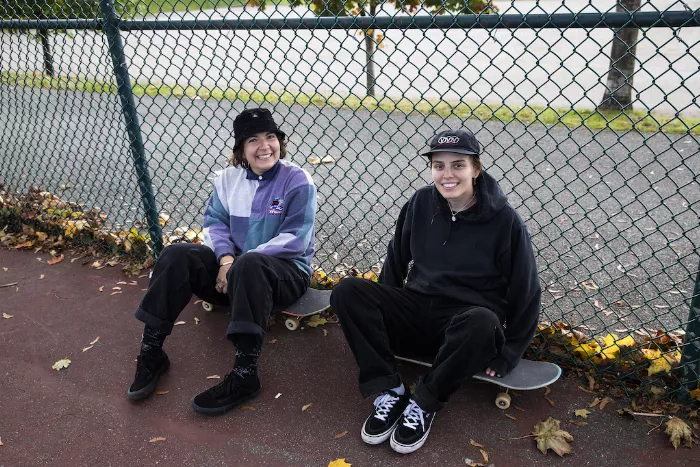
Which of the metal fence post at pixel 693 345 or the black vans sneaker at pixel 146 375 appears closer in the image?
the metal fence post at pixel 693 345

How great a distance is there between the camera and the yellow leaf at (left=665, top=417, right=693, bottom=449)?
2375mm

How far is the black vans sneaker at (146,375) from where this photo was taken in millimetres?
2799

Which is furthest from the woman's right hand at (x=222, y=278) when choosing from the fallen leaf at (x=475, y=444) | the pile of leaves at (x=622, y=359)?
the pile of leaves at (x=622, y=359)

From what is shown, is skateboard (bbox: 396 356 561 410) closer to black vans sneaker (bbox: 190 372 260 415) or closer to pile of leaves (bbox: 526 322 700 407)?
pile of leaves (bbox: 526 322 700 407)

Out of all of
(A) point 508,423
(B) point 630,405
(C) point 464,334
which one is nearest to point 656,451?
(B) point 630,405

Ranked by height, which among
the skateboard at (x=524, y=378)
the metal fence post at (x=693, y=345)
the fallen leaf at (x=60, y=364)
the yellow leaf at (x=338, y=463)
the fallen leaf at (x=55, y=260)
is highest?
the metal fence post at (x=693, y=345)

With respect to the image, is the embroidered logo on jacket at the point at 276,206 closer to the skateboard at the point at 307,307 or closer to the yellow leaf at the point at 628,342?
the skateboard at the point at 307,307

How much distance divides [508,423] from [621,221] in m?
2.69

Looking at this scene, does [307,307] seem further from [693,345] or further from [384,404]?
[693,345]

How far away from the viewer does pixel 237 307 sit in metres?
2.66

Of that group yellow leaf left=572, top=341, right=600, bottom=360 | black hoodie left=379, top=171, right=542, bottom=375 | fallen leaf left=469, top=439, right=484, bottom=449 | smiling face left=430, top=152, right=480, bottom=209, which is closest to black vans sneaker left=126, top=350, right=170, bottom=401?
black hoodie left=379, top=171, right=542, bottom=375

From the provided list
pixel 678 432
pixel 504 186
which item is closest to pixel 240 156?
pixel 678 432

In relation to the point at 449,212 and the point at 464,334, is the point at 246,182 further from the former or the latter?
the point at 464,334

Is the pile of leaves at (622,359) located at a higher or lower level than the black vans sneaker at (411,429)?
higher
